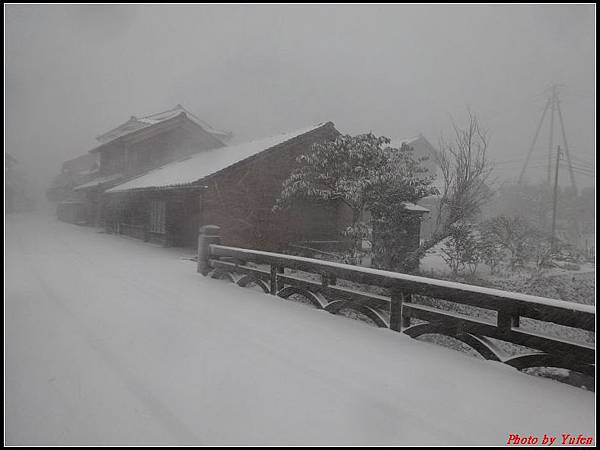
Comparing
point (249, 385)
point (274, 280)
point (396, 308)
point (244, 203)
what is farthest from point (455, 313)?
point (244, 203)

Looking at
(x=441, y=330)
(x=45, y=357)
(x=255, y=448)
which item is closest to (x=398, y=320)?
(x=441, y=330)

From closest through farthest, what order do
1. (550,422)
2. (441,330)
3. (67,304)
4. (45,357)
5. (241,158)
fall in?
(550,422) < (45,357) < (441,330) < (67,304) < (241,158)

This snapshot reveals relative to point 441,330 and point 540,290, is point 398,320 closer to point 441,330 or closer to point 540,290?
point 441,330

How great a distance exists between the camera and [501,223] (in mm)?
14648

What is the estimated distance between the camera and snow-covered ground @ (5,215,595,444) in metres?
2.71

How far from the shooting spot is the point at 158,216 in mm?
16688

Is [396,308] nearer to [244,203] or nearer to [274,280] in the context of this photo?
[274,280]

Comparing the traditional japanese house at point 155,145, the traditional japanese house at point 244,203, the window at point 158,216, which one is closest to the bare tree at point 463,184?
the traditional japanese house at point 244,203

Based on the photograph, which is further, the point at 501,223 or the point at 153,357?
the point at 501,223

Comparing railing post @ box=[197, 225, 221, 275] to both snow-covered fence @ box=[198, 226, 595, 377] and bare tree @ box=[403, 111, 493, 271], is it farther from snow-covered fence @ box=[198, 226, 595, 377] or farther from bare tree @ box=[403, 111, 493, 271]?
bare tree @ box=[403, 111, 493, 271]

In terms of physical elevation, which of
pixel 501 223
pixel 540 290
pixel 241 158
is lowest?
pixel 540 290

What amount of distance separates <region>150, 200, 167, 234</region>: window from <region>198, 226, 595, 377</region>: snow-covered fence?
34.7 ft

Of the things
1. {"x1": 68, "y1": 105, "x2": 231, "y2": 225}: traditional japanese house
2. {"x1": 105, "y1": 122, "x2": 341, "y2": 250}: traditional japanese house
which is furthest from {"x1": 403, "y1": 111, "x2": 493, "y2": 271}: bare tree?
{"x1": 68, "y1": 105, "x2": 231, "y2": 225}: traditional japanese house

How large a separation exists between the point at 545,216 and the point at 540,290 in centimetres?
1803
